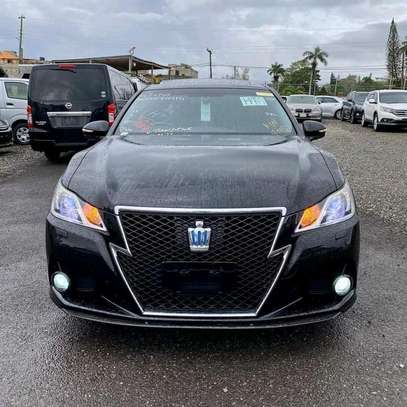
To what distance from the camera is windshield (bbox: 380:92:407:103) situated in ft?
62.5

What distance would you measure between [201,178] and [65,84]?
313 inches

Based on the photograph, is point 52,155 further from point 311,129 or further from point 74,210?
point 74,210

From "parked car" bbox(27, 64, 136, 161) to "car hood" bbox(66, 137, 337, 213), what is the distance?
674cm

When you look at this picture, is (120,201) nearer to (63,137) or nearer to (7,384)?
(7,384)

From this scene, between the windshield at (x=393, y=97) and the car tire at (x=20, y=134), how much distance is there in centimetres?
1338

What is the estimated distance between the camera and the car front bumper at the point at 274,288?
8.57 ft

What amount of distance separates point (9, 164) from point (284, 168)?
924 cm

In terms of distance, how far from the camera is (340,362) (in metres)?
2.83

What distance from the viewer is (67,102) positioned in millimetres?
9789

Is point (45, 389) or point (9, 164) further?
point (9, 164)

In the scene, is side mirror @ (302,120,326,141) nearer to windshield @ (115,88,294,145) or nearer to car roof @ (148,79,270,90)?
windshield @ (115,88,294,145)

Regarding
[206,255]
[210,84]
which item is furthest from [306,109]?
[206,255]

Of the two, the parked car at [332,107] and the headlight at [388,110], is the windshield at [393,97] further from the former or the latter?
the parked car at [332,107]

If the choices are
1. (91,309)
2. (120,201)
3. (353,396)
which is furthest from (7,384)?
(353,396)
